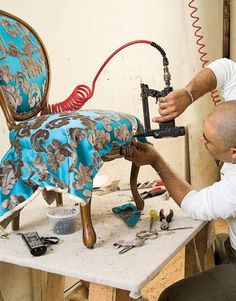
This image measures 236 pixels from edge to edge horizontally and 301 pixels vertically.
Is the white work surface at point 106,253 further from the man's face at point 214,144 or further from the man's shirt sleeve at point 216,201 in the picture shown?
the man's face at point 214,144

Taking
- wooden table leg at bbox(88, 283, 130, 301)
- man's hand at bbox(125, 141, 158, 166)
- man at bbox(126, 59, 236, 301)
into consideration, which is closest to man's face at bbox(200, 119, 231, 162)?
man at bbox(126, 59, 236, 301)

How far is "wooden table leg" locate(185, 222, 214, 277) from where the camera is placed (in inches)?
54.9

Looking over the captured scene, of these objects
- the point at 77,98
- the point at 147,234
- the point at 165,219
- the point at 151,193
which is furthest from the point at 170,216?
the point at 77,98

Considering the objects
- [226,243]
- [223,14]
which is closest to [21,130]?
[226,243]

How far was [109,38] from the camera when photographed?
95.4 inches

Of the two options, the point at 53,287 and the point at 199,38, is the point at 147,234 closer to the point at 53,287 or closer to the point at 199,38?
the point at 53,287

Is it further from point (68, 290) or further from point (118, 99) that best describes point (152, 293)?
point (118, 99)

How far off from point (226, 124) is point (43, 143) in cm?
51

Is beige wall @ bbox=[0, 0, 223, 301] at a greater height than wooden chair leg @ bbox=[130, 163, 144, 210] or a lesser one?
greater

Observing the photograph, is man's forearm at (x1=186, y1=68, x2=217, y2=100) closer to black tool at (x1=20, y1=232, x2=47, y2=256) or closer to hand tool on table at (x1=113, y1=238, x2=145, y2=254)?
hand tool on table at (x1=113, y1=238, x2=145, y2=254)

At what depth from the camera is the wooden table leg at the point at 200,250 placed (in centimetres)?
139

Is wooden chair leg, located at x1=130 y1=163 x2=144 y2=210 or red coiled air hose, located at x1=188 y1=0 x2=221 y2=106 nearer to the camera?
wooden chair leg, located at x1=130 y1=163 x2=144 y2=210

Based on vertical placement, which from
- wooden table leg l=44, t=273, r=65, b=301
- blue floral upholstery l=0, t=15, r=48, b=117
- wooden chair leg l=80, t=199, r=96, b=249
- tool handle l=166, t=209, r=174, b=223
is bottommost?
wooden table leg l=44, t=273, r=65, b=301

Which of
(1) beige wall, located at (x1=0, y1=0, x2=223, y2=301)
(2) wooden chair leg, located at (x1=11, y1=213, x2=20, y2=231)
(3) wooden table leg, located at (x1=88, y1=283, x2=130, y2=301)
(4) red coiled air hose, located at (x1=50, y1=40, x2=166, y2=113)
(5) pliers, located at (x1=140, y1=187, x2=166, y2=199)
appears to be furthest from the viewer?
(1) beige wall, located at (x1=0, y1=0, x2=223, y2=301)
